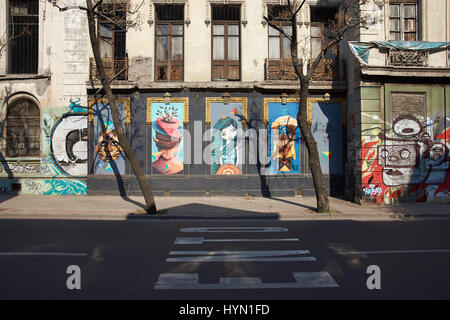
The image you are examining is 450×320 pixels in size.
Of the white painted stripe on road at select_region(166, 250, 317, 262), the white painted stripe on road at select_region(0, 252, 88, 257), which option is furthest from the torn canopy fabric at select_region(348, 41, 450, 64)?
the white painted stripe on road at select_region(0, 252, 88, 257)

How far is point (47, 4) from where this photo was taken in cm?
1519

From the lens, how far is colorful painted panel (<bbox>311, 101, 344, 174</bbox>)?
15273 millimetres

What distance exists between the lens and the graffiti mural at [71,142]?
14.9 metres

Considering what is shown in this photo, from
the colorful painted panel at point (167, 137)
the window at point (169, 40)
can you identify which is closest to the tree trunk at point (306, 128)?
the colorful painted panel at point (167, 137)

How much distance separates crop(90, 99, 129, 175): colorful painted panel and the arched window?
2.91 meters

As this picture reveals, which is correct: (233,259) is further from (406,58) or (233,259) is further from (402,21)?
(402,21)

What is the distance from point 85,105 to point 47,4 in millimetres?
5037

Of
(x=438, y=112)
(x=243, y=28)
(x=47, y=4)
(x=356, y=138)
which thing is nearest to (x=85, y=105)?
(x=47, y=4)

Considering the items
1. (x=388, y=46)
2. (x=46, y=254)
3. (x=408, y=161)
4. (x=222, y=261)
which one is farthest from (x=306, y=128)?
(x=46, y=254)

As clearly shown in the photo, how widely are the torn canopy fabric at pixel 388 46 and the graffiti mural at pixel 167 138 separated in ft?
25.5

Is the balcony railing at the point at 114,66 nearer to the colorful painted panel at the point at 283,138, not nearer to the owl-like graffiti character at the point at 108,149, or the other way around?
the owl-like graffiti character at the point at 108,149

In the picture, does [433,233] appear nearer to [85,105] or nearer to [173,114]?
[173,114]

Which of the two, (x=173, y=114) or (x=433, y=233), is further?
(x=173, y=114)

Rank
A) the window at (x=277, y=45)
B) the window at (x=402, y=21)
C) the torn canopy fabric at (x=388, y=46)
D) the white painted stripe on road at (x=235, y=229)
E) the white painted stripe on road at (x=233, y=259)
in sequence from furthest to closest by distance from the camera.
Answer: the window at (x=277, y=45) → the window at (x=402, y=21) → the torn canopy fabric at (x=388, y=46) → the white painted stripe on road at (x=235, y=229) → the white painted stripe on road at (x=233, y=259)
